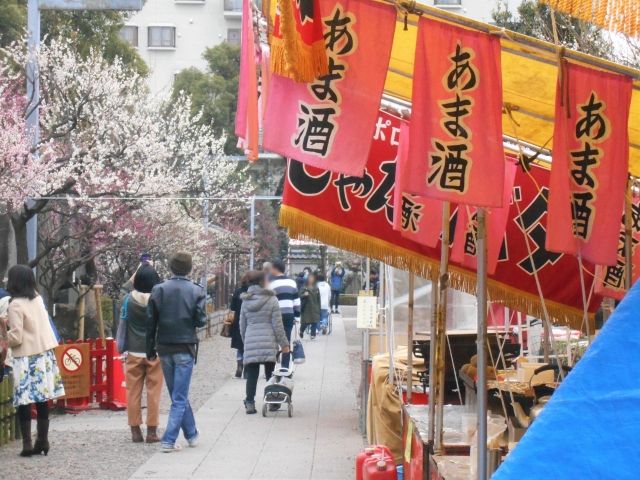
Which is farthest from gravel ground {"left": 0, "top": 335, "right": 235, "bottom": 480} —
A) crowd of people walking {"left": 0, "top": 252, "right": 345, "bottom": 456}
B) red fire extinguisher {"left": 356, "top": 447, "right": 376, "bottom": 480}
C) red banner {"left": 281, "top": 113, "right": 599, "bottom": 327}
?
red banner {"left": 281, "top": 113, "right": 599, "bottom": 327}

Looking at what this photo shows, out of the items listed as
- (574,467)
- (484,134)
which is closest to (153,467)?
(484,134)

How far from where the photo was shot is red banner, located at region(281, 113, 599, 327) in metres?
8.13

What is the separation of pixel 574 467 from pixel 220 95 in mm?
39221

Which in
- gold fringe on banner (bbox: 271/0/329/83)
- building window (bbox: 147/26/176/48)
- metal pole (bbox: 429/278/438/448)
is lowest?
metal pole (bbox: 429/278/438/448)

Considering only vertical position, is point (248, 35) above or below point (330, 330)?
above

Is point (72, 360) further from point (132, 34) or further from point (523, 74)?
point (132, 34)

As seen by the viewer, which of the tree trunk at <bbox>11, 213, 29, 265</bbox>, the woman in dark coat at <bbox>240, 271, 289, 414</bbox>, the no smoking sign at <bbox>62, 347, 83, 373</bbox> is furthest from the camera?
the tree trunk at <bbox>11, 213, 29, 265</bbox>

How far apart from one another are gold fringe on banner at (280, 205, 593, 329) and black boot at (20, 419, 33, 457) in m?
3.83

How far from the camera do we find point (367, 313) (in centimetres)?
1306

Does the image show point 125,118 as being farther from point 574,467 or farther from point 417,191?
point 574,467

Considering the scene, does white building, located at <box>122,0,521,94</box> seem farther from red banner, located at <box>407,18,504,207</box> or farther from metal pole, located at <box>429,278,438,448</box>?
red banner, located at <box>407,18,504,207</box>

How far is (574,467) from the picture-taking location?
219 cm

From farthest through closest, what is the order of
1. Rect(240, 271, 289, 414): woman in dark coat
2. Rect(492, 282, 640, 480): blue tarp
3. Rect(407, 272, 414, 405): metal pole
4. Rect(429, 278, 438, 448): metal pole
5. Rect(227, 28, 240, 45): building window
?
Rect(227, 28, 240, 45): building window → Rect(240, 271, 289, 414): woman in dark coat → Rect(407, 272, 414, 405): metal pole → Rect(429, 278, 438, 448): metal pole → Rect(492, 282, 640, 480): blue tarp

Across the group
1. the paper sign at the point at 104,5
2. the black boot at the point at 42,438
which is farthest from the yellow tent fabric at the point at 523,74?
the paper sign at the point at 104,5
